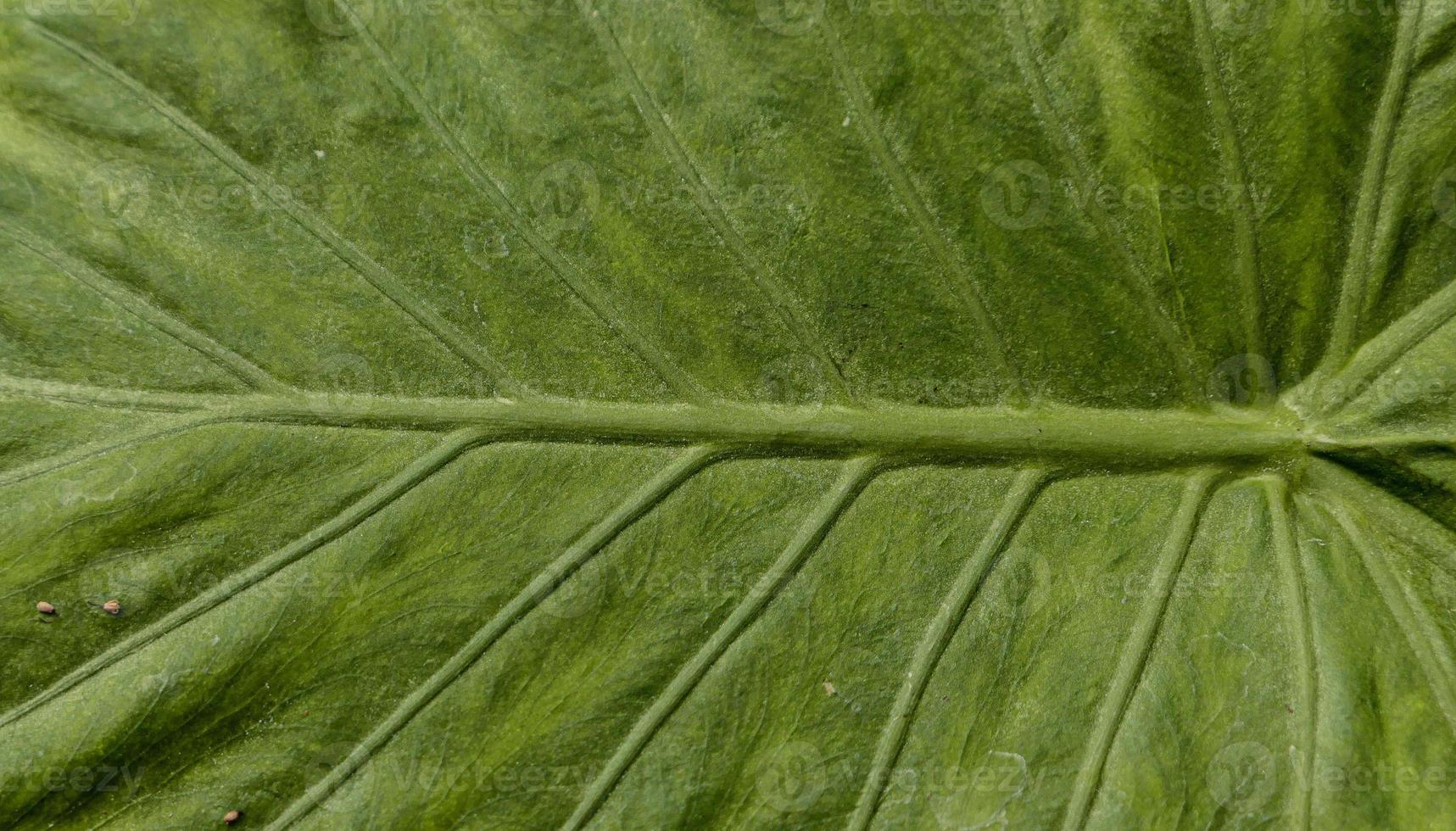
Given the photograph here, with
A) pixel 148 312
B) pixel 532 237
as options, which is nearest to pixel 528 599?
pixel 532 237

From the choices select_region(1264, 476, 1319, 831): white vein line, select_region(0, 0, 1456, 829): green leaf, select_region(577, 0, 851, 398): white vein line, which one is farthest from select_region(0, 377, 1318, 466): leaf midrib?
select_region(1264, 476, 1319, 831): white vein line

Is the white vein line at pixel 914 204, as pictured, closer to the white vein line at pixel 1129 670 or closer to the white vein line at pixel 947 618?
the white vein line at pixel 947 618

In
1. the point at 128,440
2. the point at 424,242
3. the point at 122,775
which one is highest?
the point at 424,242

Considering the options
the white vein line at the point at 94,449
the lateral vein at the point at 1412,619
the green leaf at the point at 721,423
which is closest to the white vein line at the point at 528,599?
the green leaf at the point at 721,423

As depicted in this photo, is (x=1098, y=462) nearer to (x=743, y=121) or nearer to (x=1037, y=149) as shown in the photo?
(x=1037, y=149)

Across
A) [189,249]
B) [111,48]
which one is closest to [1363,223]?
[189,249]

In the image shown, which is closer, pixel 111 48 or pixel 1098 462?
pixel 111 48

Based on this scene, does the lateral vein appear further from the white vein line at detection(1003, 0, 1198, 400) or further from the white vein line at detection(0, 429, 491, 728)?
the white vein line at detection(0, 429, 491, 728)
